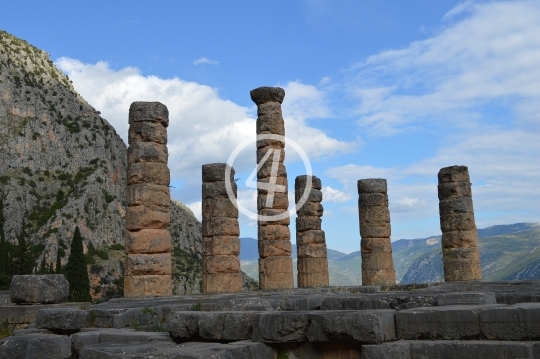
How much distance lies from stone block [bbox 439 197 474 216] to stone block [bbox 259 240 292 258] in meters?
5.84

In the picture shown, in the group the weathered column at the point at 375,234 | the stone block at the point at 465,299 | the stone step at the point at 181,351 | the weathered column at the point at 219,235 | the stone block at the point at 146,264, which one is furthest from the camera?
the weathered column at the point at 375,234

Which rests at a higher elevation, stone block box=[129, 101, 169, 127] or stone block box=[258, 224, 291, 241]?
stone block box=[129, 101, 169, 127]

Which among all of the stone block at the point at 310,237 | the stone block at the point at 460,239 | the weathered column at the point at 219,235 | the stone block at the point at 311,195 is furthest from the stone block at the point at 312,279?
the stone block at the point at 460,239

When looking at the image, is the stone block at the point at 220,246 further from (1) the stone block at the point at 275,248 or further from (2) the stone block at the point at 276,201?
(2) the stone block at the point at 276,201

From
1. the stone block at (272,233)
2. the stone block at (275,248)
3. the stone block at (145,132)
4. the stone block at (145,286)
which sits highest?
the stone block at (145,132)

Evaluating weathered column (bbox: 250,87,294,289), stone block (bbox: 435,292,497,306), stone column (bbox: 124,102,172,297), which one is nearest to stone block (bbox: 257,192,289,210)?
weathered column (bbox: 250,87,294,289)

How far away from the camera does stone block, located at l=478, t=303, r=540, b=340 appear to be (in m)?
5.16

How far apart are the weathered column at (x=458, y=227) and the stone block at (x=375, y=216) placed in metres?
2.03

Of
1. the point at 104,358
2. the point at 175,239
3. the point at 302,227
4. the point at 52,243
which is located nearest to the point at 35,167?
the point at 52,243

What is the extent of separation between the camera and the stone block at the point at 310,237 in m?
23.6

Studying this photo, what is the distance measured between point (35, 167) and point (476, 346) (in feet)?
242

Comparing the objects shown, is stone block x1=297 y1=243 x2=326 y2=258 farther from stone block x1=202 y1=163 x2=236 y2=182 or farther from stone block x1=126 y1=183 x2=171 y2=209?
stone block x1=126 y1=183 x2=171 y2=209

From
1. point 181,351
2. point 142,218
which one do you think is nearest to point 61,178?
point 142,218

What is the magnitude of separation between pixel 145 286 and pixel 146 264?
0.63m
